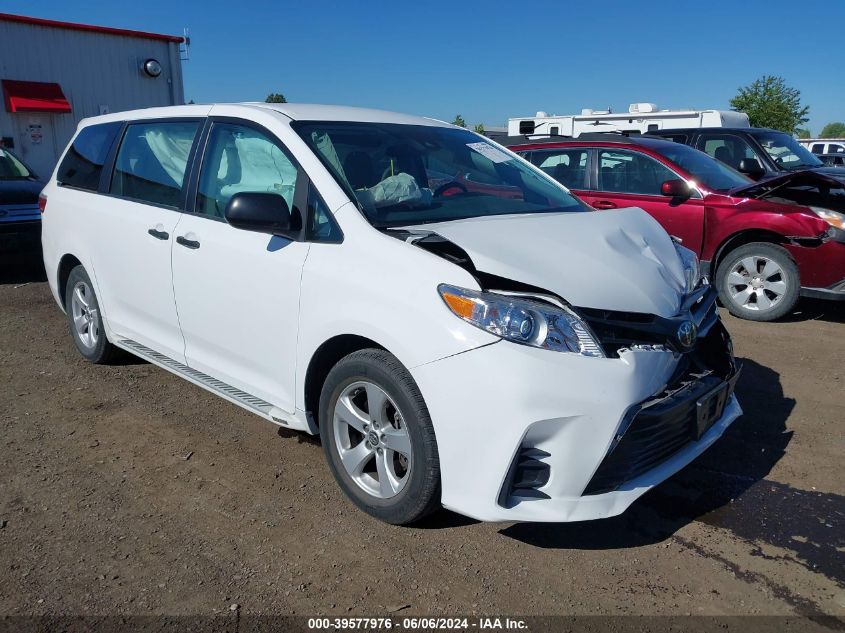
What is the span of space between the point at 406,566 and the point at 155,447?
5.84ft

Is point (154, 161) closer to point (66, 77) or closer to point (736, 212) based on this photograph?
point (736, 212)

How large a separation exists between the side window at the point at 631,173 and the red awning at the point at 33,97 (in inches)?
574

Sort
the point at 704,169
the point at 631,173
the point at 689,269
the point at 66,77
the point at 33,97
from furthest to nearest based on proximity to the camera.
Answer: the point at 66,77 < the point at 33,97 < the point at 631,173 < the point at 704,169 < the point at 689,269

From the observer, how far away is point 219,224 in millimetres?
3654

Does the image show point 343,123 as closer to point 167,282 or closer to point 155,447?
point 167,282

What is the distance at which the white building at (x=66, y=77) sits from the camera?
54.4 feet

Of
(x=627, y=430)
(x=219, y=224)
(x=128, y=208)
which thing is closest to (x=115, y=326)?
(x=128, y=208)

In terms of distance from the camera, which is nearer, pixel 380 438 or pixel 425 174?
Answer: pixel 380 438

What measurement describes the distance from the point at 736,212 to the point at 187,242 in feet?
16.8

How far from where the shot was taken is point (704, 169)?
7.23 meters

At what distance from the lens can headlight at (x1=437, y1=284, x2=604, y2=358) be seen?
261 centimetres

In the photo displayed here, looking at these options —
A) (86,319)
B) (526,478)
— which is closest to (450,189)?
(526,478)

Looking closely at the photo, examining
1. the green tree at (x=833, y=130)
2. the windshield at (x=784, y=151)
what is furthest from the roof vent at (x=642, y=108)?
the green tree at (x=833, y=130)

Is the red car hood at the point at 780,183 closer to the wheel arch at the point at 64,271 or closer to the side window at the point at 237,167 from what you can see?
the side window at the point at 237,167
